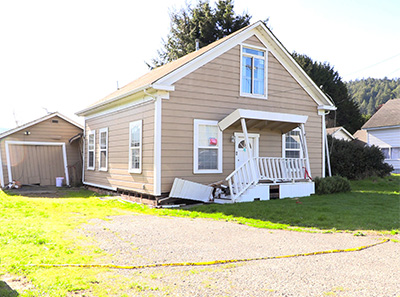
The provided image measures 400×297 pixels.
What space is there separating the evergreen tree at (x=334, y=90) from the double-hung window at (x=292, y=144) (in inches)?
938

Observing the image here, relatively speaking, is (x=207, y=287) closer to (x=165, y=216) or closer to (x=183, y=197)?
(x=165, y=216)

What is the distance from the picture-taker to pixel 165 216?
31.5 feet

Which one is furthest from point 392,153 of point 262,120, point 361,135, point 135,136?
point 135,136

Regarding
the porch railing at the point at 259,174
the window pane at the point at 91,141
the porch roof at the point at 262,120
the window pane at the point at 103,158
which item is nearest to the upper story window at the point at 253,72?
the porch roof at the point at 262,120

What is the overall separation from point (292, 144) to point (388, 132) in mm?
18487

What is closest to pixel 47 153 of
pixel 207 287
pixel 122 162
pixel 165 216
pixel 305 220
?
pixel 122 162

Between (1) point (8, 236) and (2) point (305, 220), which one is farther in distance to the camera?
(2) point (305, 220)

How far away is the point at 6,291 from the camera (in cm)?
403

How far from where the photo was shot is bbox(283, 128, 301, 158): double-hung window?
1475cm

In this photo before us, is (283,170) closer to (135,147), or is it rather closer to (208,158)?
(208,158)

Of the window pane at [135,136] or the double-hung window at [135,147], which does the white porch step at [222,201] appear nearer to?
the double-hung window at [135,147]

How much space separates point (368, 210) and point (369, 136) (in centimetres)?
2344

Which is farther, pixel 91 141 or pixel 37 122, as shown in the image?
pixel 37 122

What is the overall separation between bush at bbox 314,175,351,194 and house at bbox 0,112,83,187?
11520 mm
